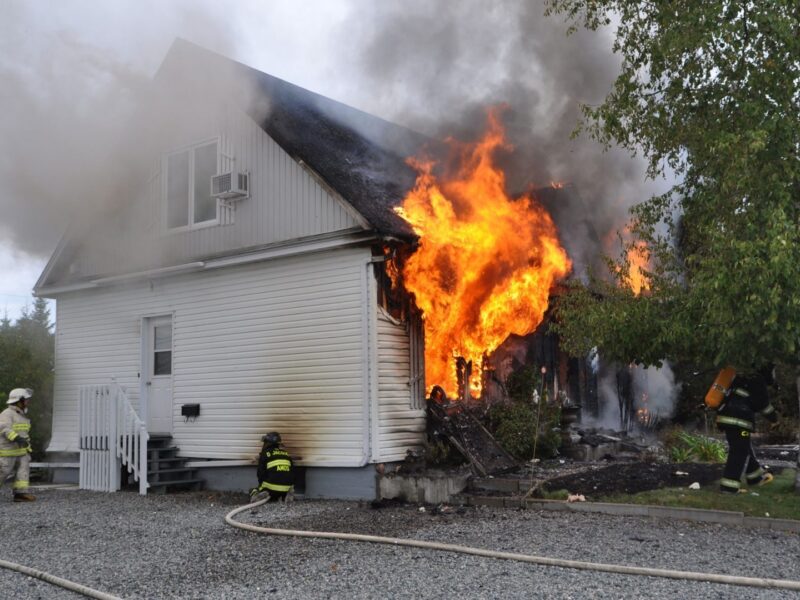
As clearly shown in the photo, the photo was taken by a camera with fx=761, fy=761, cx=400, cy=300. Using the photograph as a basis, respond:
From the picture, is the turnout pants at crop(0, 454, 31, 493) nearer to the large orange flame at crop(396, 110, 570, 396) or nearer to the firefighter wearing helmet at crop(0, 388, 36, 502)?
the firefighter wearing helmet at crop(0, 388, 36, 502)

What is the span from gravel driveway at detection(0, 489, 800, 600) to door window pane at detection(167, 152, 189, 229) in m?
5.28

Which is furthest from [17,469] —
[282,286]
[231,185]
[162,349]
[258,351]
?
[231,185]

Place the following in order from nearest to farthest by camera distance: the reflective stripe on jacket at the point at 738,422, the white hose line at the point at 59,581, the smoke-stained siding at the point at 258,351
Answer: the white hose line at the point at 59,581, the reflective stripe on jacket at the point at 738,422, the smoke-stained siding at the point at 258,351

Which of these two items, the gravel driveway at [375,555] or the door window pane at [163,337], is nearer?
the gravel driveway at [375,555]

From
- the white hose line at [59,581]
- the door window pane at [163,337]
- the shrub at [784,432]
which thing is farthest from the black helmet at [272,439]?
the shrub at [784,432]

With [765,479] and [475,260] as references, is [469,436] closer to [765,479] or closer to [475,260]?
[475,260]

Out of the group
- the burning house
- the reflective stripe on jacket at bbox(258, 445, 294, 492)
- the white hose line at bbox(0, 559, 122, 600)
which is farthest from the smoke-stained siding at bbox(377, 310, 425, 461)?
the white hose line at bbox(0, 559, 122, 600)

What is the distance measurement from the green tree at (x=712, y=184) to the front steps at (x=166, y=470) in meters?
6.25

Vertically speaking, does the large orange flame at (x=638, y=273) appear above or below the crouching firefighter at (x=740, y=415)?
above

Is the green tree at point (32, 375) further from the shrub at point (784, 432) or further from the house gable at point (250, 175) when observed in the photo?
the shrub at point (784, 432)

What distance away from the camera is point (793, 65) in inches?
308

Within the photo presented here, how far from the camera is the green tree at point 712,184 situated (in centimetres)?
712

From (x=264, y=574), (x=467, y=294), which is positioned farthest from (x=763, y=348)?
(x=264, y=574)

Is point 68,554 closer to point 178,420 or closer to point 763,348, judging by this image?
point 178,420
